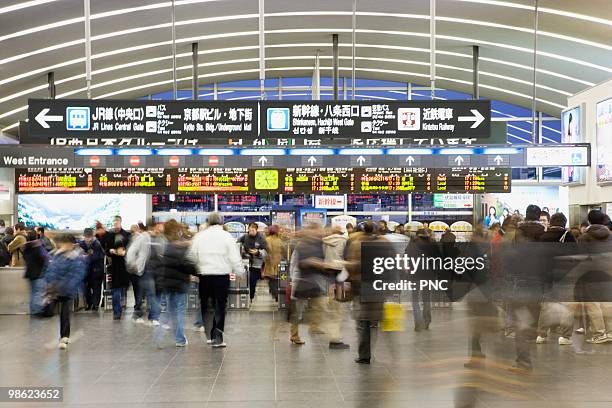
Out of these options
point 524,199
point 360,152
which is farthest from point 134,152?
point 524,199


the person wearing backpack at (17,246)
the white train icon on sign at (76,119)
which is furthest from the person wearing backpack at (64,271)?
the person wearing backpack at (17,246)

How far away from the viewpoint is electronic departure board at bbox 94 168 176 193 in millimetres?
18953

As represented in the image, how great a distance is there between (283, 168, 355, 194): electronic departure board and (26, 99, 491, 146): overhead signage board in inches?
162

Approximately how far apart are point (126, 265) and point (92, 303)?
2.55 m

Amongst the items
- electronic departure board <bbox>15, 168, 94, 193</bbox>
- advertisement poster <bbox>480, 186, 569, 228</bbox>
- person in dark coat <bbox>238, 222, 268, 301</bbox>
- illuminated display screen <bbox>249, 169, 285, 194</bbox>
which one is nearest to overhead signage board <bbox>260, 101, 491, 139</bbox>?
person in dark coat <bbox>238, 222, 268, 301</bbox>

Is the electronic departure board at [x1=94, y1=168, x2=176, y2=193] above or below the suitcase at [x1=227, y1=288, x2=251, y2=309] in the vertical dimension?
above

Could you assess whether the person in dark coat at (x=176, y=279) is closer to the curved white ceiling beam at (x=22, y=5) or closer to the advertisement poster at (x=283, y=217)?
the curved white ceiling beam at (x=22, y=5)

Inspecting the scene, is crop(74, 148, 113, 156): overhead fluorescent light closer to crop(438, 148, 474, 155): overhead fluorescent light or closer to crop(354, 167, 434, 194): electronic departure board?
crop(354, 167, 434, 194): electronic departure board

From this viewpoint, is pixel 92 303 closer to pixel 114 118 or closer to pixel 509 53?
pixel 114 118

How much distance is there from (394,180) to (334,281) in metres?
8.44

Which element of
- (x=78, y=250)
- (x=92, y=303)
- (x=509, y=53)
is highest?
(x=509, y=53)

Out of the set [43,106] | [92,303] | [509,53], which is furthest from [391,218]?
[43,106]

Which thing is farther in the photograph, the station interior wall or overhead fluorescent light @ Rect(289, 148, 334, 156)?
the station interior wall

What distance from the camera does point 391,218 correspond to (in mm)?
28656
